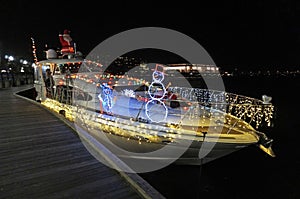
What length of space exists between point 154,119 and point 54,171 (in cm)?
375

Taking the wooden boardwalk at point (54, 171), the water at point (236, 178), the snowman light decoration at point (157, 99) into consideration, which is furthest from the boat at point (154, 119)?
the wooden boardwalk at point (54, 171)

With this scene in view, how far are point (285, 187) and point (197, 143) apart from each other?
4015 millimetres

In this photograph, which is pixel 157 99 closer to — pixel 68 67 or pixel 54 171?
pixel 54 171

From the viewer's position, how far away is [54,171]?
3.98 metres

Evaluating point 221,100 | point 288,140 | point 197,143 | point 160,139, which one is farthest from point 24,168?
point 288,140

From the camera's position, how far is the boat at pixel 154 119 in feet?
21.6

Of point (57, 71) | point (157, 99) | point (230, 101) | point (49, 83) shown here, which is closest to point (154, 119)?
point (157, 99)

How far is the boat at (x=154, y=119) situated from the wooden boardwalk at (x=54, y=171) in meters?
0.98

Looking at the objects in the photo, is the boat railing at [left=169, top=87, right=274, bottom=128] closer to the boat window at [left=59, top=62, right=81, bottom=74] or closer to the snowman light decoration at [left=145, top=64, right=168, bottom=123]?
the snowman light decoration at [left=145, top=64, right=168, bottom=123]

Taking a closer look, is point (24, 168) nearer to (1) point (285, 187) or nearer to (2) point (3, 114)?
(2) point (3, 114)

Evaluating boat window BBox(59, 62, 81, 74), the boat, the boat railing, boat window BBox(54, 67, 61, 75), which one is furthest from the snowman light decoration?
boat window BBox(54, 67, 61, 75)

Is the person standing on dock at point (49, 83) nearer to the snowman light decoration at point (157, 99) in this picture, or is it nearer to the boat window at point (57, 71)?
the boat window at point (57, 71)

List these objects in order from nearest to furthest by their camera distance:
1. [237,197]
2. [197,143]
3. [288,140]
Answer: [197,143]
[237,197]
[288,140]

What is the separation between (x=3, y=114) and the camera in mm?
8062
